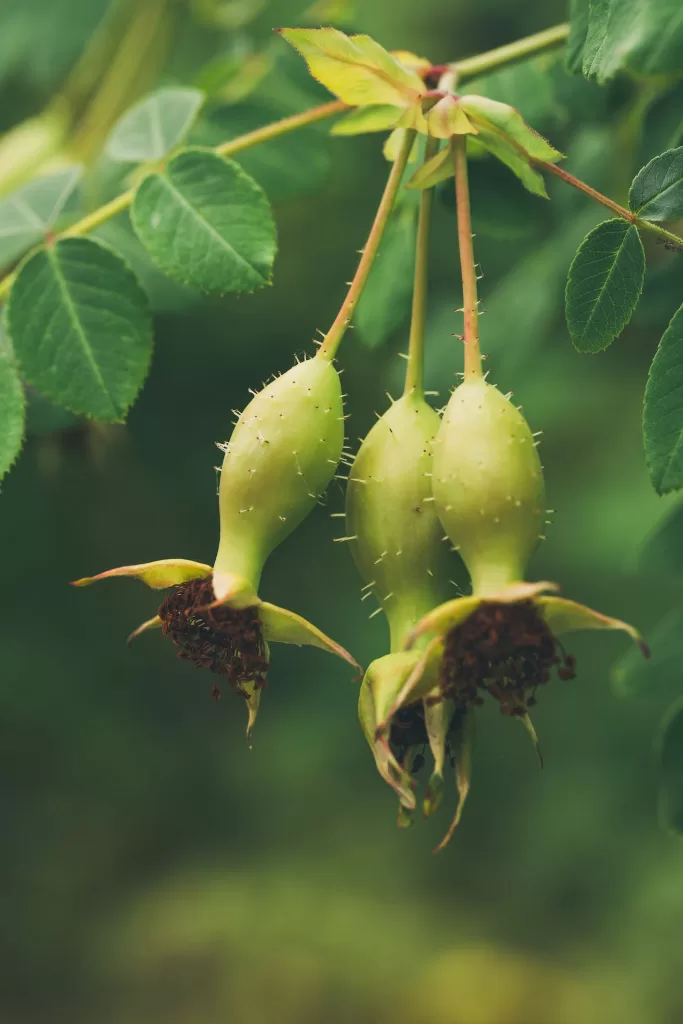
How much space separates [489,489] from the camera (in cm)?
105

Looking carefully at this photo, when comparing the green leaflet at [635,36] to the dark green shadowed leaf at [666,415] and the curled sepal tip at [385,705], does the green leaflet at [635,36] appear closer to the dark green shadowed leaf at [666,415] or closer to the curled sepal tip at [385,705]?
the dark green shadowed leaf at [666,415]

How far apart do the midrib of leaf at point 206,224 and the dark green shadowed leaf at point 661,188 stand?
45 cm

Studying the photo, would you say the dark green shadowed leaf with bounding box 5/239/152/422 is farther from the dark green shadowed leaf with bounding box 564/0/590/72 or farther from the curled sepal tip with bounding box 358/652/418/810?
the dark green shadowed leaf with bounding box 564/0/590/72

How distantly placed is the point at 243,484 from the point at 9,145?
1.50 metres

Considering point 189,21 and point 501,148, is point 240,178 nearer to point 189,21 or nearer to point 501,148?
point 501,148

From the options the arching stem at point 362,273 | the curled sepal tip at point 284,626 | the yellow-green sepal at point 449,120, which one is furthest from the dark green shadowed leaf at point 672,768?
the yellow-green sepal at point 449,120

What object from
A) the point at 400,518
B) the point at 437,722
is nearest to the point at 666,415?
the point at 400,518

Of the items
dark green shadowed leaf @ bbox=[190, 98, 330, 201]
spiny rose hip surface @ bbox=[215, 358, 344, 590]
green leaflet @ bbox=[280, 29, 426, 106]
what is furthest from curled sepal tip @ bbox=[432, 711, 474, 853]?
dark green shadowed leaf @ bbox=[190, 98, 330, 201]

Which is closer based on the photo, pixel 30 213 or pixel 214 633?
pixel 214 633

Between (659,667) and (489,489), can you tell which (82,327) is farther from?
(659,667)

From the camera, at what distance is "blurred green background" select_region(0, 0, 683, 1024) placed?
2951 millimetres

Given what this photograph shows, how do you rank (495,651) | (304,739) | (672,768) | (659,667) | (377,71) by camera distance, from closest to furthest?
1. (495,651)
2. (377,71)
3. (672,768)
4. (659,667)
5. (304,739)

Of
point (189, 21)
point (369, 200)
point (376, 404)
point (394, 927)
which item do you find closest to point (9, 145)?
point (189, 21)

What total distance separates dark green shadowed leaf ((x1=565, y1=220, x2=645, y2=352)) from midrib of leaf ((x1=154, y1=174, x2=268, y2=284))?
378 millimetres
